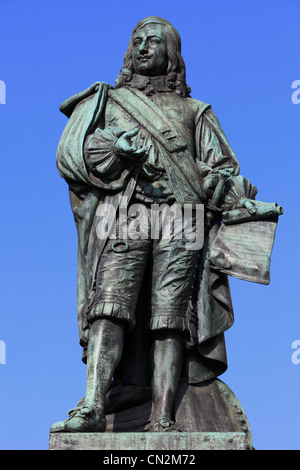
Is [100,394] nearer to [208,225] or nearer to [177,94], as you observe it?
[208,225]

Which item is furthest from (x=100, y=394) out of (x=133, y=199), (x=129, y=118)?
(x=129, y=118)

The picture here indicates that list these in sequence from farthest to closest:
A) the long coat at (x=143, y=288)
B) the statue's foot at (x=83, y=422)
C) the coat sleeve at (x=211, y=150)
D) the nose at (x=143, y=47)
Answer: the nose at (x=143, y=47) < the coat sleeve at (x=211, y=150) < the long coat at (x=143, y=288) < the statue's foot at (x=83, y=422)

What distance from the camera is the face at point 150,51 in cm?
1186

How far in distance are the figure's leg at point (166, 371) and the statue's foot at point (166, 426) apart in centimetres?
14

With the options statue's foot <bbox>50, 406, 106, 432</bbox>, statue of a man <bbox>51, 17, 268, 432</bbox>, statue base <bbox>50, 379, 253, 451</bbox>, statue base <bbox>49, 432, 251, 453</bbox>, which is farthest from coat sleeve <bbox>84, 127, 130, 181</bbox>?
statue base <bbox>49, 432, 251, 453</bbox>

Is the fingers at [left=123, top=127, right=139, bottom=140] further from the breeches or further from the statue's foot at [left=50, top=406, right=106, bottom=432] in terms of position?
the statue's foot at [left=50, top=406, right=106, bottom=432]

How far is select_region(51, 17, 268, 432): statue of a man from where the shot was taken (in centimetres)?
1077

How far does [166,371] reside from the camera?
35.6 feet

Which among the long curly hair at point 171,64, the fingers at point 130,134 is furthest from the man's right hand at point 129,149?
the long curly hair at point 171,64

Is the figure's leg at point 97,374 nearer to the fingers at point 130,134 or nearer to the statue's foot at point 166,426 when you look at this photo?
the statue's foot at point 166,426

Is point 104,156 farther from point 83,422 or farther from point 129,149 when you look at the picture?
point 83,422

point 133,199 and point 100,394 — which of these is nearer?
point 100,394

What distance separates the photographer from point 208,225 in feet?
37.6
